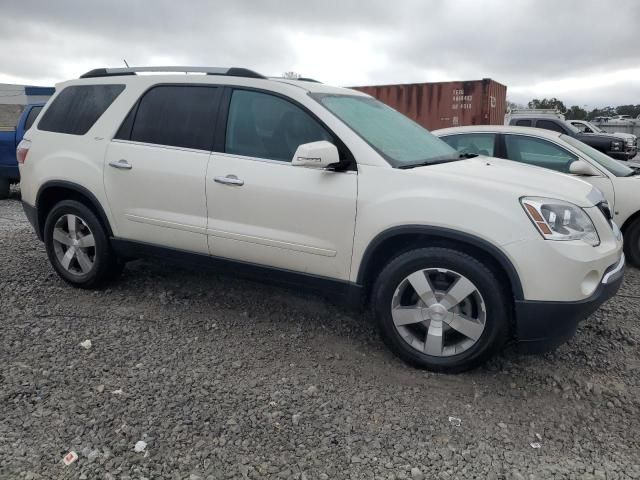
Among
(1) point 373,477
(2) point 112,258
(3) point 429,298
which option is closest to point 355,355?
(3) point 429,298

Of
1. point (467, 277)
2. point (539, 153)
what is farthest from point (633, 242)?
point (467, 277)

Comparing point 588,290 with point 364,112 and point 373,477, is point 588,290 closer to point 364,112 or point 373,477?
point 373,477

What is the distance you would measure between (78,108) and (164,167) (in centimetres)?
122

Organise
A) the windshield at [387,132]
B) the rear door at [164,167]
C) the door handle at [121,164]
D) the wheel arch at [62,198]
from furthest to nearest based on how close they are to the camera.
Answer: the wheel arch at [62,198], the door handle at [121,164], the rear door at [164,167], the windshield at [387,132]

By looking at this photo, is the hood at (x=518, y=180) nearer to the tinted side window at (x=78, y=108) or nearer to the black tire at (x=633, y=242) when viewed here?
the black tire at (x=633, y=242)

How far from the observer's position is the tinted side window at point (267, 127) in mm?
3576

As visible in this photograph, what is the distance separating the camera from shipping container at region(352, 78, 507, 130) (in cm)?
1181

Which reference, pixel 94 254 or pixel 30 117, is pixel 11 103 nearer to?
pixel 30 117

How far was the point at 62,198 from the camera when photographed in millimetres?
4602

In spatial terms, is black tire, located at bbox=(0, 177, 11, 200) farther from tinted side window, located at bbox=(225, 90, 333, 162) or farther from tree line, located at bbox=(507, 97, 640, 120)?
tree line, located at bbox=(507, 97, 640, 120)

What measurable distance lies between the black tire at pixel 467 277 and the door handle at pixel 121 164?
2106 mm

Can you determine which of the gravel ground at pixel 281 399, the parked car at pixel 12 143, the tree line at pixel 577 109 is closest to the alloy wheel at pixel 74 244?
the gravel ground at pixel 281 399

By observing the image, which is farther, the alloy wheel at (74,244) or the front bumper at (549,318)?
the alloy wheel at (74,244)

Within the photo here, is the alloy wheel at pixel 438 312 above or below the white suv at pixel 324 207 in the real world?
below
